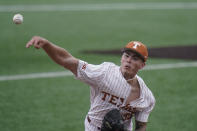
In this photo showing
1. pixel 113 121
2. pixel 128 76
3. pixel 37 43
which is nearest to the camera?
pixel 37 43

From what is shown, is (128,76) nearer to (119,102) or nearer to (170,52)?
(119,102)

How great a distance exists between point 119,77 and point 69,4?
42.5 feet

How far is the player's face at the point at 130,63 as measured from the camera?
4.66 metres

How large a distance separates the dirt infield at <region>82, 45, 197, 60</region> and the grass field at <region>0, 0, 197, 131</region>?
0.33 meters

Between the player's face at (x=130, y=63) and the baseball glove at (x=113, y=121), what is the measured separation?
1.56 feet

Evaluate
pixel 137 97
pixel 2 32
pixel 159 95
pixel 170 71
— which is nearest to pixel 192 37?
pixel 170 71

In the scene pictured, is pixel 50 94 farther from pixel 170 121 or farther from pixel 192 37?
pixel 192 37

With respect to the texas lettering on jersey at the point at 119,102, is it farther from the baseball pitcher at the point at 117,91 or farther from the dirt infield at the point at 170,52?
the dirt infield at the point at 170,52

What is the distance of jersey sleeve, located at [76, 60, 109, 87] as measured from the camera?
4.39 m

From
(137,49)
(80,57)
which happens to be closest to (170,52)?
(80,57)

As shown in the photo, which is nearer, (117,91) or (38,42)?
(38,42)

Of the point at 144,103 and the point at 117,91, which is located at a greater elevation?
the point at 117,91

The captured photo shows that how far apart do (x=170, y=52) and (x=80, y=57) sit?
2656 millimetres

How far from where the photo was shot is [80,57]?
35.4ft
